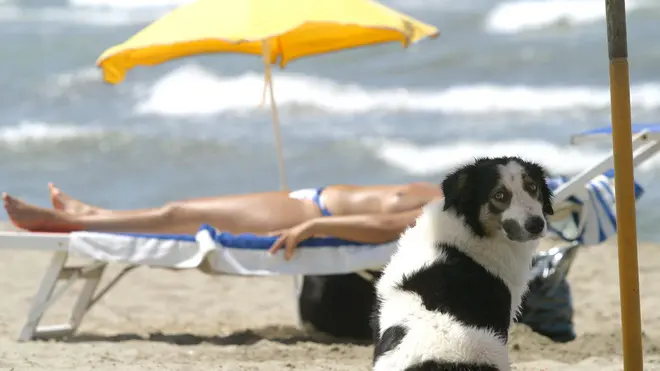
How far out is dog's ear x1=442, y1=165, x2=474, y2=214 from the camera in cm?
375

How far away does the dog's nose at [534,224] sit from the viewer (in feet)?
11.8

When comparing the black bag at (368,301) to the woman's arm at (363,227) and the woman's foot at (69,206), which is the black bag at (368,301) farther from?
the woman's foot at (69,206)

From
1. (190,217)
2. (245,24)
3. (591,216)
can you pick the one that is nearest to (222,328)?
(190,217)

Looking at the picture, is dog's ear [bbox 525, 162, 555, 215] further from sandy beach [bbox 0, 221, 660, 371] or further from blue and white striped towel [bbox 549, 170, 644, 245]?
blue and white striped towel [bbox 549, 170, 644, 245]

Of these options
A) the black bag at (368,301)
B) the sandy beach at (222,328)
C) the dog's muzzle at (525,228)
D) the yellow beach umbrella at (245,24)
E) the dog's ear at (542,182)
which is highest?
the yellow beach umbrella at (245,24)

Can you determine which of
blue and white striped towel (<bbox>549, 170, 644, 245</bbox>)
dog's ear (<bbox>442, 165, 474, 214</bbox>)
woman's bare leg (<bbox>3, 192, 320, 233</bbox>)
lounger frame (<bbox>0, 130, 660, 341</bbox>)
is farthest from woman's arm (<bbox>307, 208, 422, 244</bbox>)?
dog's ear (<bbox>442, 165, 474, 214</bbox>)

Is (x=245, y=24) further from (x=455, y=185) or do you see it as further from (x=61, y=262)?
(x=455, y=185)

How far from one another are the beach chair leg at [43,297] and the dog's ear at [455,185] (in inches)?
123

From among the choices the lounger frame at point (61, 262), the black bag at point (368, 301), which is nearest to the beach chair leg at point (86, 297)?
the lounger frame at point (61, 262)

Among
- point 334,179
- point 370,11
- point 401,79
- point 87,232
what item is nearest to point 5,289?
point 87,232

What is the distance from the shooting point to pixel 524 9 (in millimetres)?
21000

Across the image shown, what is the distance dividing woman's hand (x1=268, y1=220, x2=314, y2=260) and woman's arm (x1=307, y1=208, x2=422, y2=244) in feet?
0.04

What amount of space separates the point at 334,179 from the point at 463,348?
9.86 meters

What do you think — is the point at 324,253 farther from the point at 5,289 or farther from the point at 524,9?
the point at 524,9
